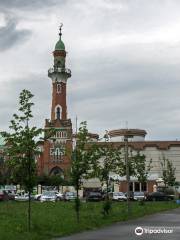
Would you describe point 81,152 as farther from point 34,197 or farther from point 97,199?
point 34,197

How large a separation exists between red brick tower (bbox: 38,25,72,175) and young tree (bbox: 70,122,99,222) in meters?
76.4

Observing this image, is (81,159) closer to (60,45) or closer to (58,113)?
(58,113)

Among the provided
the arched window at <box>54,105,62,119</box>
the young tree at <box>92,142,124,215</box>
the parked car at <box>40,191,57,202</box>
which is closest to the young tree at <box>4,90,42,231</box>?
the young tree at <box>92,142,124,215</box>

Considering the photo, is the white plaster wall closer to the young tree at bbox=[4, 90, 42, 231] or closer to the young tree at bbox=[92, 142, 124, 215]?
the young tree at bbox=[92, 142, 124, 215]

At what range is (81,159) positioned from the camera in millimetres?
28375

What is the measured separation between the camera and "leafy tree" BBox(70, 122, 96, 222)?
2838cm

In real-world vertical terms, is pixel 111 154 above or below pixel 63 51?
below

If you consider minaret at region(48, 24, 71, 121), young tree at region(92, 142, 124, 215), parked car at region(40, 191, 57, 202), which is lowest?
parked car at region(40, 191, 57, 202)

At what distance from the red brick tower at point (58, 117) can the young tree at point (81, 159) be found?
76.4 metres

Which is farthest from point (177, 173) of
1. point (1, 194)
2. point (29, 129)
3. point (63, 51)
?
point (29, 129)

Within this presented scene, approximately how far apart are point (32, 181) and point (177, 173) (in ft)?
276

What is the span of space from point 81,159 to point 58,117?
8417cm

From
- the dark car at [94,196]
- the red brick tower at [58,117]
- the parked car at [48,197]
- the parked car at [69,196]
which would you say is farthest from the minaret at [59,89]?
the parked car at [48,197]

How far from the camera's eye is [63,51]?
382ft
